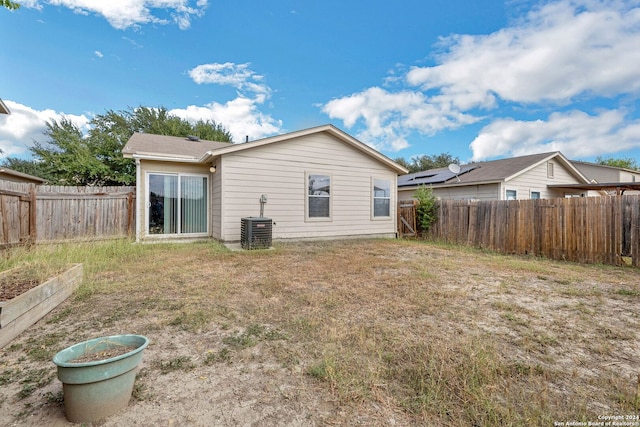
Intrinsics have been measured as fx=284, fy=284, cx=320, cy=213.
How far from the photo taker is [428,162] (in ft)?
118

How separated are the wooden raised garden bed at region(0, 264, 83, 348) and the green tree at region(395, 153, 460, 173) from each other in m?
34.7

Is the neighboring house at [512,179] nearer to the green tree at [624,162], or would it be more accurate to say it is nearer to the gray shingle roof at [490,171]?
the gray shingle roof at [490,171]

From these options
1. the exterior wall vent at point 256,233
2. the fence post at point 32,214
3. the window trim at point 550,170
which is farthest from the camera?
the window trim at point 550,170

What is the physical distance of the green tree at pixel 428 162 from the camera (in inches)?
1390

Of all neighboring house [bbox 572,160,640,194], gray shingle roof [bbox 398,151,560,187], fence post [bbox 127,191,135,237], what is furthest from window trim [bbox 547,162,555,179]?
fence post [bbox 127,191,135,237]

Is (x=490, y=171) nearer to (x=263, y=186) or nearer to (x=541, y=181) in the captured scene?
(x=541, y=181)

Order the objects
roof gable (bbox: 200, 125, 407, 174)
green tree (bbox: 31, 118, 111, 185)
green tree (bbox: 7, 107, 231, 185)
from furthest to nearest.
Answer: green tree (bbox: 7, 107, 231, 185)
green tree (bbox: 31, 118, 111, 185)
roof gable (bbox: 200, 125, 407, 174)

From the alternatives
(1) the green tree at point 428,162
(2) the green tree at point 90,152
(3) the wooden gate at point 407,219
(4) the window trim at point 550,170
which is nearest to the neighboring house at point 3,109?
(2) the green tree at point 90,152

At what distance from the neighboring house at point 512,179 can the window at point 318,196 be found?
556 centimetres

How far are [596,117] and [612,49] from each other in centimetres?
1096

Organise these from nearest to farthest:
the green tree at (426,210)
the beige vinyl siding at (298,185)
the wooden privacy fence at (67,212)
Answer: the wooden privacy fence at (67,212) → the beige vinyl siding at (298,185) → the green tree at (426,210)

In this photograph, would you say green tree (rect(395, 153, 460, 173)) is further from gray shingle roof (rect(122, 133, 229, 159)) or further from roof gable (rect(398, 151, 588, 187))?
gray shingle roof (rect(122, 133, 229, 159))

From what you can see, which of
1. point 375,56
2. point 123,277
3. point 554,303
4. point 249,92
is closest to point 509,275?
point 554,303

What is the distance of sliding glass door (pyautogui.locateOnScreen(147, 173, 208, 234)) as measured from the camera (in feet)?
27.8
